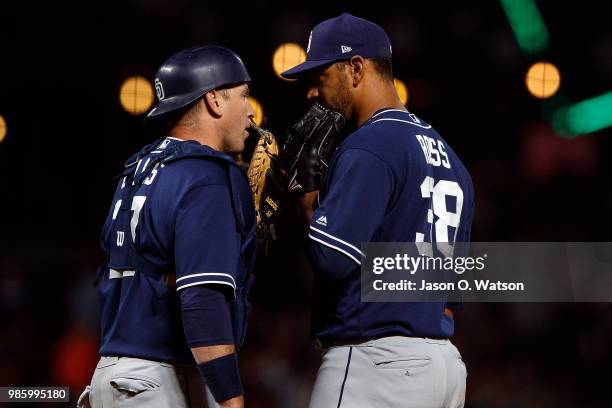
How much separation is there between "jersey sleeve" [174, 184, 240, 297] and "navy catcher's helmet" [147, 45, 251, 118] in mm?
380

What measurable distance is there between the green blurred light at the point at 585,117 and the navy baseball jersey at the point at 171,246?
6.80 m

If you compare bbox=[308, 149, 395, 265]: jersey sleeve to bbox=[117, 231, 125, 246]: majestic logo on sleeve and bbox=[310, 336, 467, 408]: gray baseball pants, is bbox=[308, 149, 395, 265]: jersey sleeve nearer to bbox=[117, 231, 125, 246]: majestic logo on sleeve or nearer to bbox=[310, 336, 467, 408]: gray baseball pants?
bbox=[310, 336, 467, 408]: gray baseball pants

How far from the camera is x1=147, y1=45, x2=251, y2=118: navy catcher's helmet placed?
2.91m

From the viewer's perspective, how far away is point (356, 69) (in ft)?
10.4

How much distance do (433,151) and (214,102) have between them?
758 mm

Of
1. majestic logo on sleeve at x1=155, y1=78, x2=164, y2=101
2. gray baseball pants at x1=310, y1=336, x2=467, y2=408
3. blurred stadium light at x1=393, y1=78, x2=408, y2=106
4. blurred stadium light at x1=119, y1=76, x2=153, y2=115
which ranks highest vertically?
blurred stadium light at x1=393, y1=78, x2=408, y2=106

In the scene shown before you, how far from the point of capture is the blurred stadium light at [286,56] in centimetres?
856

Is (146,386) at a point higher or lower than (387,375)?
lower

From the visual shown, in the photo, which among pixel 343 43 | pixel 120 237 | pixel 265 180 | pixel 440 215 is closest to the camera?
pixel 120 237

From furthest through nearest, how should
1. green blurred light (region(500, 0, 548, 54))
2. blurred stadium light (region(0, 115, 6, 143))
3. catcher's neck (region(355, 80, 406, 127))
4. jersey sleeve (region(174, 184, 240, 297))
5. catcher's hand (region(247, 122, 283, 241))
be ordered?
green blurred light (region(500, 0, 548, 54)) → blurred stadium light (region(0, 115, 6, 143)) → catcher's hand (region(247, 122, 283, 241)) → catcher's neck (region(355, 80, 406, 127)) → jersey sleeve (region(174, 184, 240, 297))

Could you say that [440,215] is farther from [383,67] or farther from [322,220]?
[383,67]

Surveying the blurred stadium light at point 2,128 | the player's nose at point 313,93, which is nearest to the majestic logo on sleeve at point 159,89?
the player's nose at point 313,93

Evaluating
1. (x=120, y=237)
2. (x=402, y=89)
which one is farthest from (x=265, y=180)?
(x=402, y=89)

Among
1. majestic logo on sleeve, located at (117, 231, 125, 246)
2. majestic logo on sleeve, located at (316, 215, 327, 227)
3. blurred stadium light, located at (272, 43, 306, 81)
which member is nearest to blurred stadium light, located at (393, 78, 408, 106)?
blurred stadium light, located at (272, 43, 306, 81)
